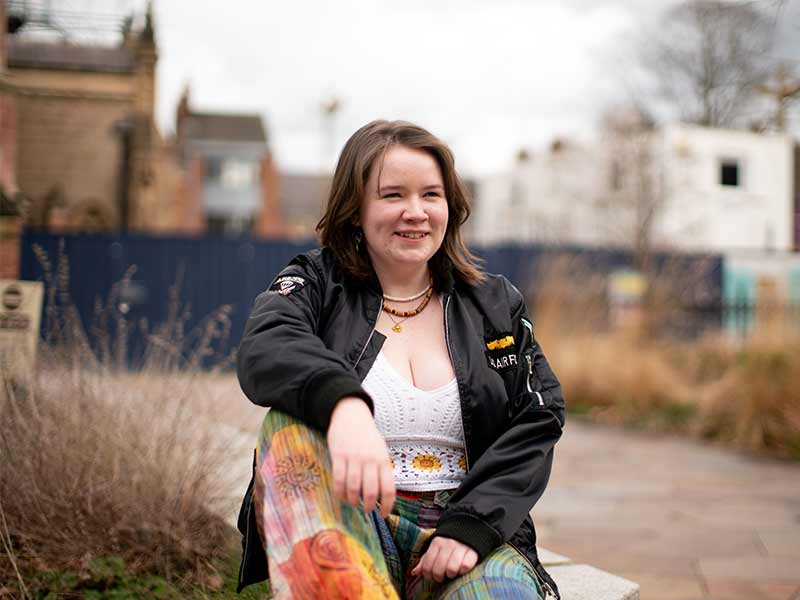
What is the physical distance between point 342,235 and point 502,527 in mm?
799

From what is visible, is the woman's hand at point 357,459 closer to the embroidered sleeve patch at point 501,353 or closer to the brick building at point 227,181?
the embroidered sleeve patch at point 501,353

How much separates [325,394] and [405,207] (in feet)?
1.83

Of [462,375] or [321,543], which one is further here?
[462,375]

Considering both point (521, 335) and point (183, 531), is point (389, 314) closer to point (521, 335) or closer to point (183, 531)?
point (521, 335)

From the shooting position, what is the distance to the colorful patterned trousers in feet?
5.04

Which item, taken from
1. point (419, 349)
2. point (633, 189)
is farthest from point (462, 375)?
point (633, 189)

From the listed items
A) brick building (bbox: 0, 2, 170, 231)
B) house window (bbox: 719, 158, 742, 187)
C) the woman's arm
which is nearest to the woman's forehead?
the woman's arm

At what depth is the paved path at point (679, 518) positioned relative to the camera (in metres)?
Result: 3.62

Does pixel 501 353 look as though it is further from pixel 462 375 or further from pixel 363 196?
pixel 363 196

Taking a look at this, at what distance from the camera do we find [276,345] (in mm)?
1722

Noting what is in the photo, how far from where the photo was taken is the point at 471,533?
5.64 ft

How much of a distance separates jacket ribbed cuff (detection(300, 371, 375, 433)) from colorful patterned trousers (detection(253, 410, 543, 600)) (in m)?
0.05

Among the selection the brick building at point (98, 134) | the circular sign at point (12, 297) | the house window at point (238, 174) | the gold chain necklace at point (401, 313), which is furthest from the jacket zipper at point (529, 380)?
the house window at point (238, 174)

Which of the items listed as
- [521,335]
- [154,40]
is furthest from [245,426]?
[154,40]
